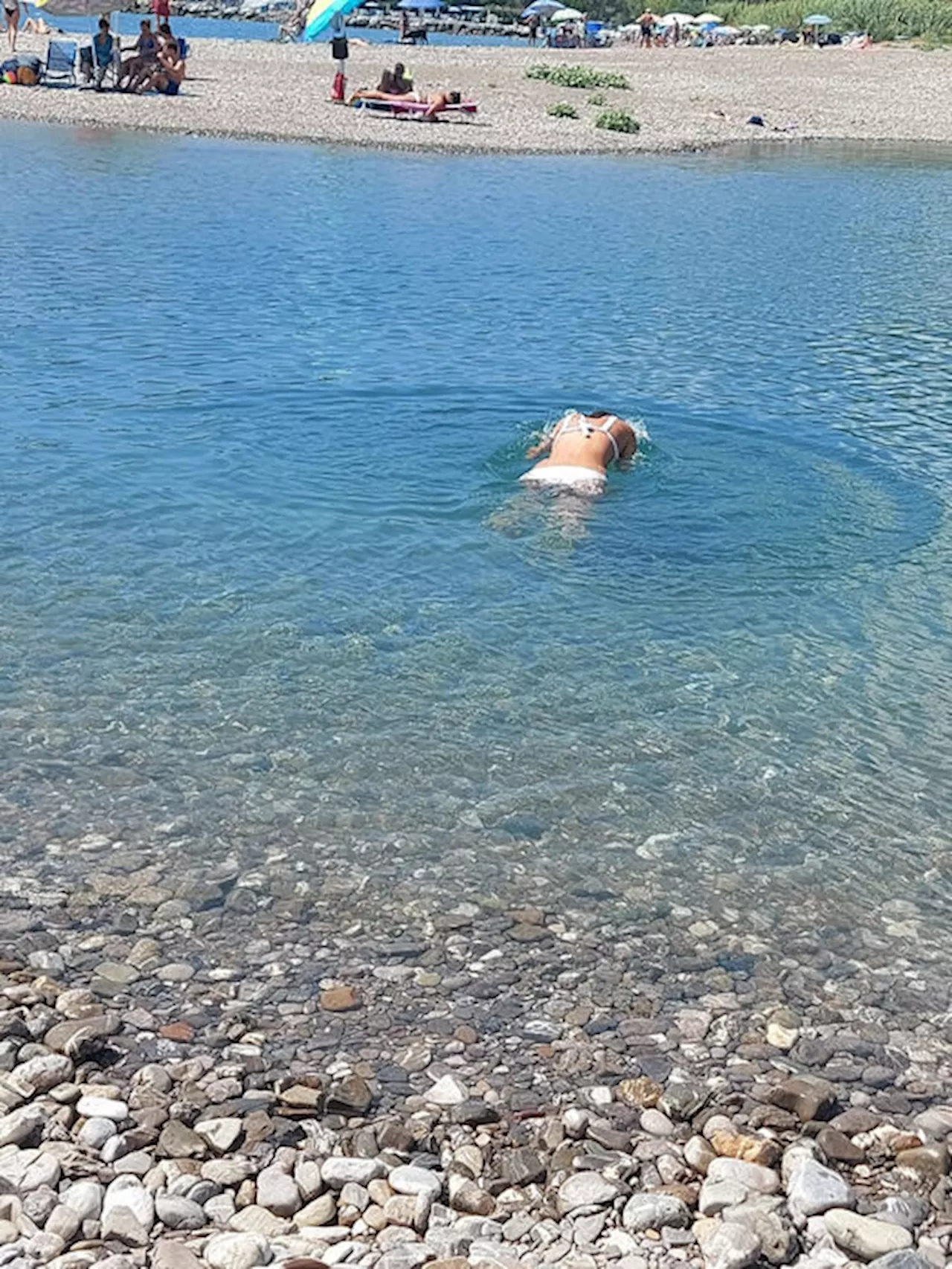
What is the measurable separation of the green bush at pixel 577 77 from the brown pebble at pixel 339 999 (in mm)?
52303

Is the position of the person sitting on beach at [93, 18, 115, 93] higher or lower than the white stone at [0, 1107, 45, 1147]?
higher

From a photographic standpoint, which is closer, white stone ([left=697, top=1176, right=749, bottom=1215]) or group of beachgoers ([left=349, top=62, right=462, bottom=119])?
white stone ([left=697, top=1176, right=749, bottom=1215])

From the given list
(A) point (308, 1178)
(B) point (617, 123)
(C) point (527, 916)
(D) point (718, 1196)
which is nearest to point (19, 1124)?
(A) point (308, 1178)

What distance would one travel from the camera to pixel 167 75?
154 feet

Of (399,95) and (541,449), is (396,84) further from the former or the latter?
(541,449)

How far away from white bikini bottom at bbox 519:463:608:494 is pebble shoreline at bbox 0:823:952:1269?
264 inches

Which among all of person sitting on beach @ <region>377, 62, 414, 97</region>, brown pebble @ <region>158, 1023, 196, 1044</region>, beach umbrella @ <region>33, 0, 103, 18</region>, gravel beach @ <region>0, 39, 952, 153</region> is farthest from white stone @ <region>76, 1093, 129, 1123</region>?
person sitting on beach @ <region>377, 62, 414, 97</region>

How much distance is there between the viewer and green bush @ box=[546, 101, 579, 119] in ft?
157

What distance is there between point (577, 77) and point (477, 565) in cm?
4653

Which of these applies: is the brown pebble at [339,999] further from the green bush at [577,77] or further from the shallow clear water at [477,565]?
the green bush at [577,77]

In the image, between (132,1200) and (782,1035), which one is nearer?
(132,1200)

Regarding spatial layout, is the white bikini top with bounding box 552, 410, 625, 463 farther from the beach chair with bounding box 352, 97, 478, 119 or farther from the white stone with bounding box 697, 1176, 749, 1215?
the beach chair with bounding box 352, 97, 478, 119

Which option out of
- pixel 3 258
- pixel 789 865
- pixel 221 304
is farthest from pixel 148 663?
pixel 3 258

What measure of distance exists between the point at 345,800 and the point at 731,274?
767 inches
